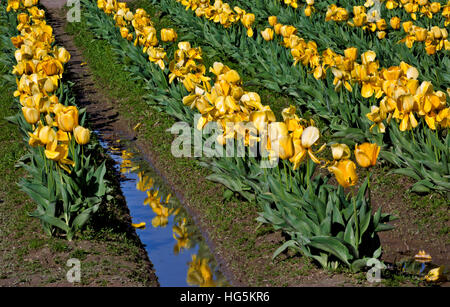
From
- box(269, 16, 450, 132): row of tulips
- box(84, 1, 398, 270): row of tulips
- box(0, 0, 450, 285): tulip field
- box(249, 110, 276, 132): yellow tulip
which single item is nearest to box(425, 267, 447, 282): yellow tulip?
box(0, 0, 450, 285): tulip field

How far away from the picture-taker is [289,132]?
19.0 feet

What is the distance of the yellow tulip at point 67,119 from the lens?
19.3 ft

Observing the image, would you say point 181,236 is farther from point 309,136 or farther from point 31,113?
point 309,136

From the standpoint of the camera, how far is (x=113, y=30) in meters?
13.7

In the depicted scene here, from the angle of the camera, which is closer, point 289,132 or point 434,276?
point 434,276

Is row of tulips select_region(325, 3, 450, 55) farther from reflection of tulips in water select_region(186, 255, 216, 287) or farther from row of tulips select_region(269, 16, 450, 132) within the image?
reflection of tulips in water select_region(186, 255, 216, 287)

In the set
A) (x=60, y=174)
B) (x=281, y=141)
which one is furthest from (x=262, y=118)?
(x=60, y=174)

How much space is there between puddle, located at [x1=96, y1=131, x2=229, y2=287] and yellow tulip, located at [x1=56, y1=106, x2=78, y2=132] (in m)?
1.51

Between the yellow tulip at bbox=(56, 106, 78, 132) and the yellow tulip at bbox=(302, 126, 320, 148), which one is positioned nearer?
the yellow tulip at bbox=(302, 126, 320, 148)

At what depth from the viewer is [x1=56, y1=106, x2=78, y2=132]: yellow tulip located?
5883 millimetres

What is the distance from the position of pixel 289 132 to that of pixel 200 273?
5.10 feet

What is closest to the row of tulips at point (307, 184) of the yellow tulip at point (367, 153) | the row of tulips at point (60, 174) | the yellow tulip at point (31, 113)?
the yellow tulip at point (367, 153)

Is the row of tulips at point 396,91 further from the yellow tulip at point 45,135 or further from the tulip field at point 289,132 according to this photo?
the yellow tulip at point 45,135

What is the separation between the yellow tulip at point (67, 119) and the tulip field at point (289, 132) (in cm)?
1
